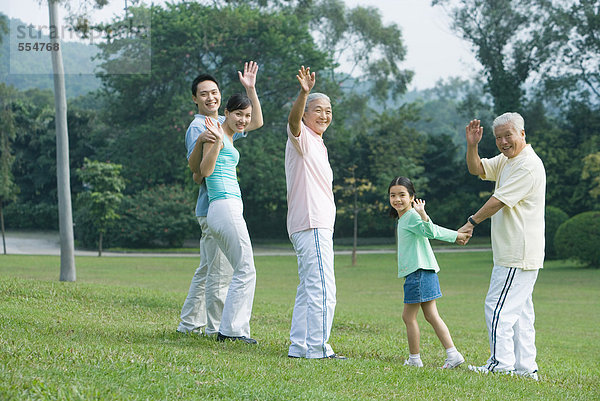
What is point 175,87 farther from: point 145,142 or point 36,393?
point 36,393

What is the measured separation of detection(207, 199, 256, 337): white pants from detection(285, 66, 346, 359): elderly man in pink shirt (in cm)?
44

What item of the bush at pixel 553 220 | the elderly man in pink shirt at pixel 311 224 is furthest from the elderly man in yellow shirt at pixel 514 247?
the bush at pixel 553 220

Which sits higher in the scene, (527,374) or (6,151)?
(6,151)

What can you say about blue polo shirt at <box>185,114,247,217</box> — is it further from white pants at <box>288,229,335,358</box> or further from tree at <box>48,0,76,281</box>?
tree at <box>48,0,76,281</box>

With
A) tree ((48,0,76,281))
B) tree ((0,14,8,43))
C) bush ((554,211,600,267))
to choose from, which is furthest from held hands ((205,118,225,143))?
bush ((554,211,600,267))

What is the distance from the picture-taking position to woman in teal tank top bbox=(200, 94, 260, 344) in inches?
227

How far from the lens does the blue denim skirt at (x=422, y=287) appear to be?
18.4ft

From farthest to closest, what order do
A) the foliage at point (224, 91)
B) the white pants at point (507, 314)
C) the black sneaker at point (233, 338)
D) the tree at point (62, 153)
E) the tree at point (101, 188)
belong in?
the foliage at point (224, 91), the tree at point (101, 188), the tree at point (62, 153), the black sneaker at point (233, 338), the white pants at point (507, 314)

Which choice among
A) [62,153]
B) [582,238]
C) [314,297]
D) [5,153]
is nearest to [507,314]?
[314,297]

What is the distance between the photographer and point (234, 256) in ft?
19.1

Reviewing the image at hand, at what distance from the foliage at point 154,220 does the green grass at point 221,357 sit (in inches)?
883

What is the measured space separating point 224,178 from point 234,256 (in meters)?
0.67

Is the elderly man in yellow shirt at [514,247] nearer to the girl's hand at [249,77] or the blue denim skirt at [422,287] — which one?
the blue denim skirt at [422,287]
